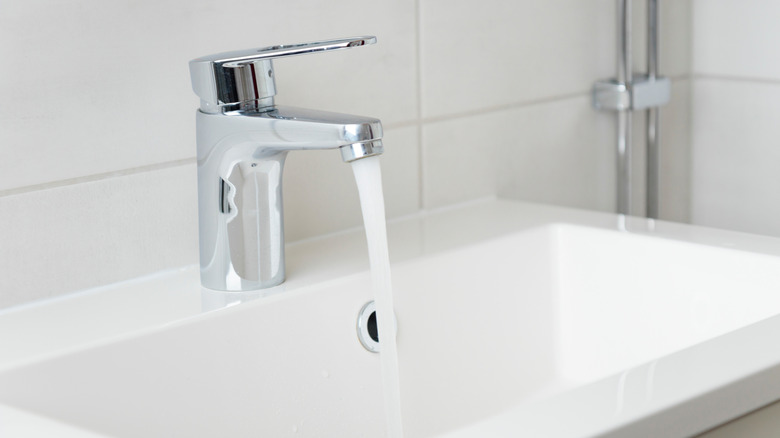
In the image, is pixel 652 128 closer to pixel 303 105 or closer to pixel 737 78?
pixel 737 78

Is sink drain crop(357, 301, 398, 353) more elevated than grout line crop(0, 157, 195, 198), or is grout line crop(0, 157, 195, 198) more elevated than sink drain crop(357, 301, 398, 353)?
grout line crop(0, 157, 195, 198)

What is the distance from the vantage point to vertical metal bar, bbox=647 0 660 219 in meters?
1.05

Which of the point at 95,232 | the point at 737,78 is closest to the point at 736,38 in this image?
the point at 737,78

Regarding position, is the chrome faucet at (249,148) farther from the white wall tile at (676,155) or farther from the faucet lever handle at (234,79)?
the white wall tile at (676,155)

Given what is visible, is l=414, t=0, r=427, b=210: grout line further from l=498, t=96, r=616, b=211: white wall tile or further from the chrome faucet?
the chrome faucet

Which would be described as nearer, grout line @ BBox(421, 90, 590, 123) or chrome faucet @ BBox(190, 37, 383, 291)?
chrome faucet @ BBox(190, 37, 383, 291)

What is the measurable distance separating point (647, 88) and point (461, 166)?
0.25 m

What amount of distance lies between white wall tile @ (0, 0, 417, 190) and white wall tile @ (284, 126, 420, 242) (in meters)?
0.06

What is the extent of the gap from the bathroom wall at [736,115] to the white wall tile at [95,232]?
67 cm

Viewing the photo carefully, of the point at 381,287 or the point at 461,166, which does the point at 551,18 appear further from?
the point at 381,287

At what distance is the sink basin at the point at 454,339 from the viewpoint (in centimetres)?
52

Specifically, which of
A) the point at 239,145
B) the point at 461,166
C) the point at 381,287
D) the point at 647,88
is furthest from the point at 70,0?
the point at 647,88

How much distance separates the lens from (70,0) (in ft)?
2.19

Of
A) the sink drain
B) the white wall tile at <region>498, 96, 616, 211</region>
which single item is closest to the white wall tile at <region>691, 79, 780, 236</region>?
the white wall tile at <region>498, 96, 616, 211</region>
